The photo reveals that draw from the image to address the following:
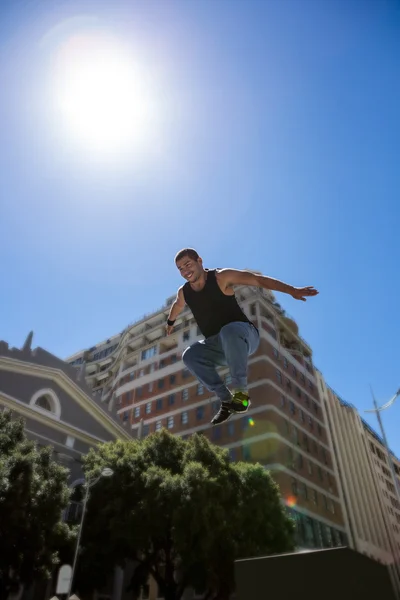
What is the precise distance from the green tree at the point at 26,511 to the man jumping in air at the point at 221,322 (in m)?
14.3

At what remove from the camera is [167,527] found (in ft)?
64.0

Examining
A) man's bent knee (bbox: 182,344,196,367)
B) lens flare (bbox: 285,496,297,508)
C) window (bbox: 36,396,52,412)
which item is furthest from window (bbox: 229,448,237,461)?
man's bent knee (bbox: 182,344,196,367)

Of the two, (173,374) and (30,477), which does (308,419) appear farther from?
(30,477)

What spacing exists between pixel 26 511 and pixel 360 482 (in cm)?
4767

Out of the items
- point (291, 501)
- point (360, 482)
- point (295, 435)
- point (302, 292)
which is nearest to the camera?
point (302, 292)

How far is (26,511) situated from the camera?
631 inches

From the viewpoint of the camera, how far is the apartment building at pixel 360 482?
45600mm

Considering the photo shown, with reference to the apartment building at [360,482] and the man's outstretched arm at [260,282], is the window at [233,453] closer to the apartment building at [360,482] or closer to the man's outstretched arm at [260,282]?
the apartment building at [360,482]

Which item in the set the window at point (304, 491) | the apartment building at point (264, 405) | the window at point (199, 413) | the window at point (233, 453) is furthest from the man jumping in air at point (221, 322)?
the window at point (199, 413)

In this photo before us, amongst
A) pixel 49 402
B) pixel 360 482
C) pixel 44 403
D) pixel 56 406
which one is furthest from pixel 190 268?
pixel 360 482

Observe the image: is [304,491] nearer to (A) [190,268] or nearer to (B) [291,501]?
(B) [291,501]

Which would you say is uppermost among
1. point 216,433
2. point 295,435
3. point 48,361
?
point 216,433

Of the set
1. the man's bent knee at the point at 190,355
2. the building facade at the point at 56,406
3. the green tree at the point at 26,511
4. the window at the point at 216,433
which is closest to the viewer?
the man's bent knee at the point at 190,355

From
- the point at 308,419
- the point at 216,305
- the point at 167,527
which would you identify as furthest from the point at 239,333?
the point at 308,419
